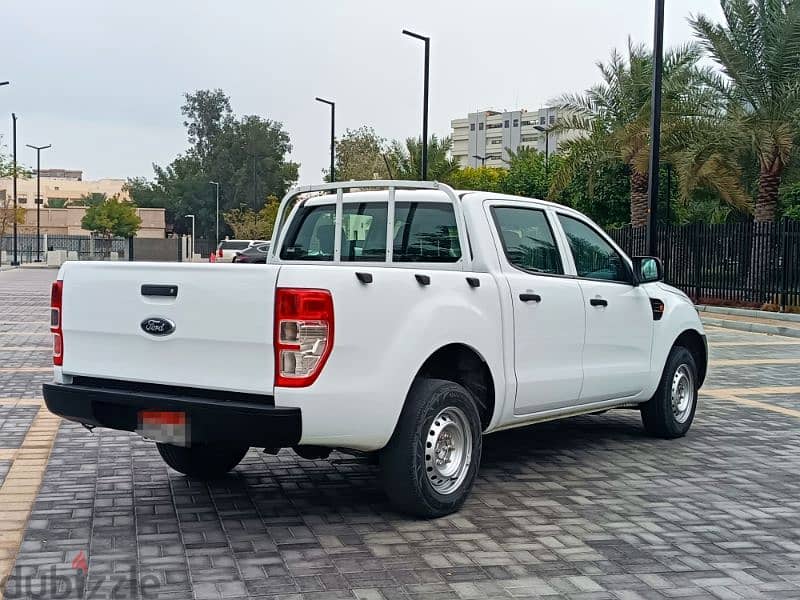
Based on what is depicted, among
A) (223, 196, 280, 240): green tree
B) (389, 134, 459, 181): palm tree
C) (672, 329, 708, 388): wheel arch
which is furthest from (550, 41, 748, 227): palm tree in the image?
(223, 196, 280, 240): green tree

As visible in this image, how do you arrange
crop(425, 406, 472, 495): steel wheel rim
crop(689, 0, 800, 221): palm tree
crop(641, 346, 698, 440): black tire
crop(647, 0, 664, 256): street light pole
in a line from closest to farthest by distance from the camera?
crop(425, 406, 472, 495): steel wheel rim
crop(641, 346, 698, 440): black tire
crop(647, 0, 664, 256): street light pole
crop(689, 0, 800, 221): palm tree

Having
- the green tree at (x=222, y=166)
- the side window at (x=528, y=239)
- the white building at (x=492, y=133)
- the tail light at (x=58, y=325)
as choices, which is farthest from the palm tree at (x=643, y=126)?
the white building at (x=492, y=133)

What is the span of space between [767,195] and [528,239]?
20753mm

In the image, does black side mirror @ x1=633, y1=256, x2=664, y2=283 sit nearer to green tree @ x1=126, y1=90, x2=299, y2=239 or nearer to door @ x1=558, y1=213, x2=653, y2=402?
door @ x1=558, y1=213, x2=653, y2=402

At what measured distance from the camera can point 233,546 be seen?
5254 mm

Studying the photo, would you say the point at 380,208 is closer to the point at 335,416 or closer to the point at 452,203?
the point at 452,203

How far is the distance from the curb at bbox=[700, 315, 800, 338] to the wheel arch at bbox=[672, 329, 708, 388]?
→ 10.2m

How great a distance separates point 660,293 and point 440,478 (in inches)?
125

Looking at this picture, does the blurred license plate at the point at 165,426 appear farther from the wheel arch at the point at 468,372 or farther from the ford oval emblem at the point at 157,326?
the wheel arch at the point at 468,372

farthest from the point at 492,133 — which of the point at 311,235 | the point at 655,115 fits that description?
the point at 311,235

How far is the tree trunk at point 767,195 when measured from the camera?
25609 millimetres

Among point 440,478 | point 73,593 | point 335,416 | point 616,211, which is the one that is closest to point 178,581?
point 73,593

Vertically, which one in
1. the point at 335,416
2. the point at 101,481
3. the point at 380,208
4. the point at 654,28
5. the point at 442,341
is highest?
the point at 654,28

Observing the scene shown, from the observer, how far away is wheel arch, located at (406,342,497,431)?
238 inches
